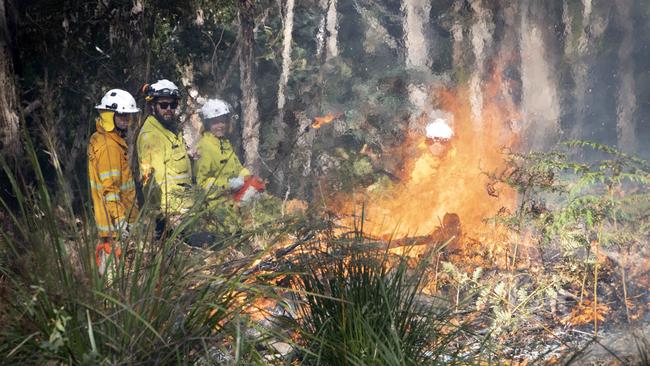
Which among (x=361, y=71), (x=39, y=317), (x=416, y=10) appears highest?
(x=416, y=10)

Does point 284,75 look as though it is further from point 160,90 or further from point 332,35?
point 160,90

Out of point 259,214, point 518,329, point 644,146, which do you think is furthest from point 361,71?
point 518,329

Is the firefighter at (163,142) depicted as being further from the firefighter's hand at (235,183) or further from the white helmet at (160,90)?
the firefighter's hand at (235,183)

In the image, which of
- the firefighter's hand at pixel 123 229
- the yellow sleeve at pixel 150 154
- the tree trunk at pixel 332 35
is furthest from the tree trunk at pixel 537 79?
Answer: the firefighter's hand at pixel 123 229

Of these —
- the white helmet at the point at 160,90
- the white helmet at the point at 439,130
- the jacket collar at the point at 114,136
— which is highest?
the white helmet at the point at 160,90

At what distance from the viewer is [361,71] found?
11.2 m

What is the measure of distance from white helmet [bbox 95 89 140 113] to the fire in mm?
2559

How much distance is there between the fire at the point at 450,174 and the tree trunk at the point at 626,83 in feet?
5.64

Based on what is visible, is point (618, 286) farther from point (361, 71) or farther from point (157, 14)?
point (157, 14)

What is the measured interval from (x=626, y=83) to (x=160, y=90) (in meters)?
6.62

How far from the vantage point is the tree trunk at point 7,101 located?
816cm

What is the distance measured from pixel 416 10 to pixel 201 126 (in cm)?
359

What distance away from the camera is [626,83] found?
472 inches

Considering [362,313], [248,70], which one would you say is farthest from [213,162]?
[362,313]
